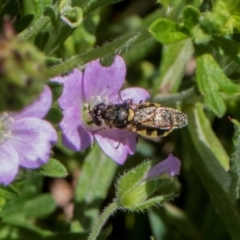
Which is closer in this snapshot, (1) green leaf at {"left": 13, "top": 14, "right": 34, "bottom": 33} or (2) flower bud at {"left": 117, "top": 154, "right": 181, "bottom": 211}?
(1) green leaf at {"left": 13, "top": 14, "right": 34, "bottom": 33}

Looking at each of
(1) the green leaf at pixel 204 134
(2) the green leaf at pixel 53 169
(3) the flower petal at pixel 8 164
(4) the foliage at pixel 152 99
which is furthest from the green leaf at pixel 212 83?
(3) the flower petal at pixel 8 164

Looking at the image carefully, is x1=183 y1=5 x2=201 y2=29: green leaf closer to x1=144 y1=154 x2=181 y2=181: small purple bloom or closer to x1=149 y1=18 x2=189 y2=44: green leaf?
x1=149 y1=18 x2=189 y2=44: green leaf

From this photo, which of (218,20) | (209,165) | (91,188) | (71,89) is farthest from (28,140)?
(209,165)

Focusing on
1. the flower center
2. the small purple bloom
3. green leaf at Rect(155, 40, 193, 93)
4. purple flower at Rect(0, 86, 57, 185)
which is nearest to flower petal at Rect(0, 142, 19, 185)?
purple flower at Rect(0, 86, 57, 185)

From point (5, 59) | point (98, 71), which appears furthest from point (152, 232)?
point (5, 59)

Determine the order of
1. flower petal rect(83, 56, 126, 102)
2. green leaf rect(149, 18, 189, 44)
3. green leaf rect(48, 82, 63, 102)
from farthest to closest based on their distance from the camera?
flower petal rect(83, 56, 126, 102) → green leaf rect(149, 18, 189, 44) → green leaf rect(48, 82, 63, 102)

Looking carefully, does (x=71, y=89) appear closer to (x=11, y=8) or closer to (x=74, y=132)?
(x=74, y=132)
